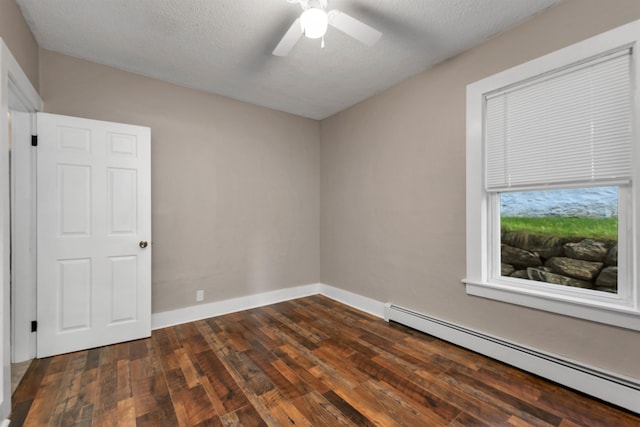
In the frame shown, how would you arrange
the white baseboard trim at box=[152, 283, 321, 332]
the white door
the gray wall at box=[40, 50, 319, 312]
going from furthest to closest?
the white baseboard trim at box=[152, 283, 321, 332]
the gray wall at box=[40, 50, 319, 312]
the white door

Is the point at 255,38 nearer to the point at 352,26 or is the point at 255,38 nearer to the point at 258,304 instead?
the point at 352,26

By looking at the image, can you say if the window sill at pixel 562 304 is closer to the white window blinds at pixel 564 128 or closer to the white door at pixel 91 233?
the white window blinds at pixel 564 128

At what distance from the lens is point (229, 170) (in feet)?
11.5

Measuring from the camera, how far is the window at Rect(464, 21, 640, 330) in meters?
1.76

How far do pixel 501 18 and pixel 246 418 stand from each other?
3217 millimetres

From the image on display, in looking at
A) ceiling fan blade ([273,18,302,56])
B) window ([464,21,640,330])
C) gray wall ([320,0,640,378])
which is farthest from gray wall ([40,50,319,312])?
window ([464,21,640,330])

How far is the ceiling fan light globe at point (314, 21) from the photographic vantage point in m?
1.63

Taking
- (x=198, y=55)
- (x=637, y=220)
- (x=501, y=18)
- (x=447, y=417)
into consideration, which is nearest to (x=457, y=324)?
(x=447, y=417)

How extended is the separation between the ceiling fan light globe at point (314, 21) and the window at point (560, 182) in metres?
1.52

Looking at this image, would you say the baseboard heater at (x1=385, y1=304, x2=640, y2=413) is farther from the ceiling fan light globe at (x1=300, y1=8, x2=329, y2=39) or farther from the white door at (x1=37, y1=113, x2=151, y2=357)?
the white door at (x1=37, y1=113, x2=151, y2=357)

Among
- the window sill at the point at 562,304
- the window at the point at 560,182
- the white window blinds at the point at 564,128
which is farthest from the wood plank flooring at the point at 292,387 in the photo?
the white window blinds at the point at 564,128

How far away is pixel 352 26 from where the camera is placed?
5.87 ft

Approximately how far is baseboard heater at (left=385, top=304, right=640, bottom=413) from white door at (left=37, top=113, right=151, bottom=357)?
2.84 metres

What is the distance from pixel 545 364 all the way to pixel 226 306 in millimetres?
3074
